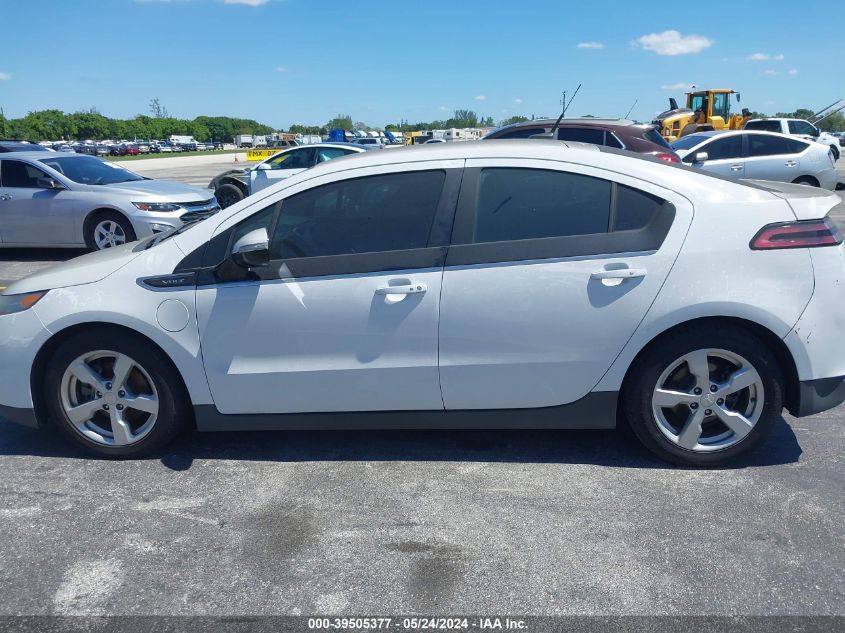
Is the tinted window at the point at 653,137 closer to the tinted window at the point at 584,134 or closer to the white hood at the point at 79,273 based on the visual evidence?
the tinted window at the point at 584,134

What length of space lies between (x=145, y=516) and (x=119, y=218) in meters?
7.32

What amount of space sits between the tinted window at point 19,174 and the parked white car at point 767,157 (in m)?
11.2

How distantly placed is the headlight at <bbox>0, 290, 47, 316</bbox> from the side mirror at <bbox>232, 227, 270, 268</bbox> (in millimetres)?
1143

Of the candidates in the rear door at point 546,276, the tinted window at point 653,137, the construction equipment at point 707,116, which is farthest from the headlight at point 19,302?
the construction equipment at point 707,116

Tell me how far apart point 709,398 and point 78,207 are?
8954 mm

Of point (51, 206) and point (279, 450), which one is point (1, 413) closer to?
point (279, 450)

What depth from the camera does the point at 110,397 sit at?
3.93 metres

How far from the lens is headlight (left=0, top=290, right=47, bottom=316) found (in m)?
3.90

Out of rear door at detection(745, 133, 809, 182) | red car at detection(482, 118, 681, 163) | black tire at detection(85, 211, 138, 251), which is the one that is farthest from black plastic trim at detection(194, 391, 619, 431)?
rear door at detection(745, 133, 809, 182)

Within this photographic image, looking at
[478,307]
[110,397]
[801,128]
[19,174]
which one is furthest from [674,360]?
[801,128]

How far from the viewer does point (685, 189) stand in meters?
3.63

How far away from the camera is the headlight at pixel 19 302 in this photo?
153 inches

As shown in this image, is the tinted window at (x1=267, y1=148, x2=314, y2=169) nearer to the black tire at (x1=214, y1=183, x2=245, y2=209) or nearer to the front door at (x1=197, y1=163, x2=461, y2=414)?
the black tire at (x1=214, y1=183, x2=245, y2=209)

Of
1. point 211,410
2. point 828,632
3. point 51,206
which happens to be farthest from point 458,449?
point 51,206
